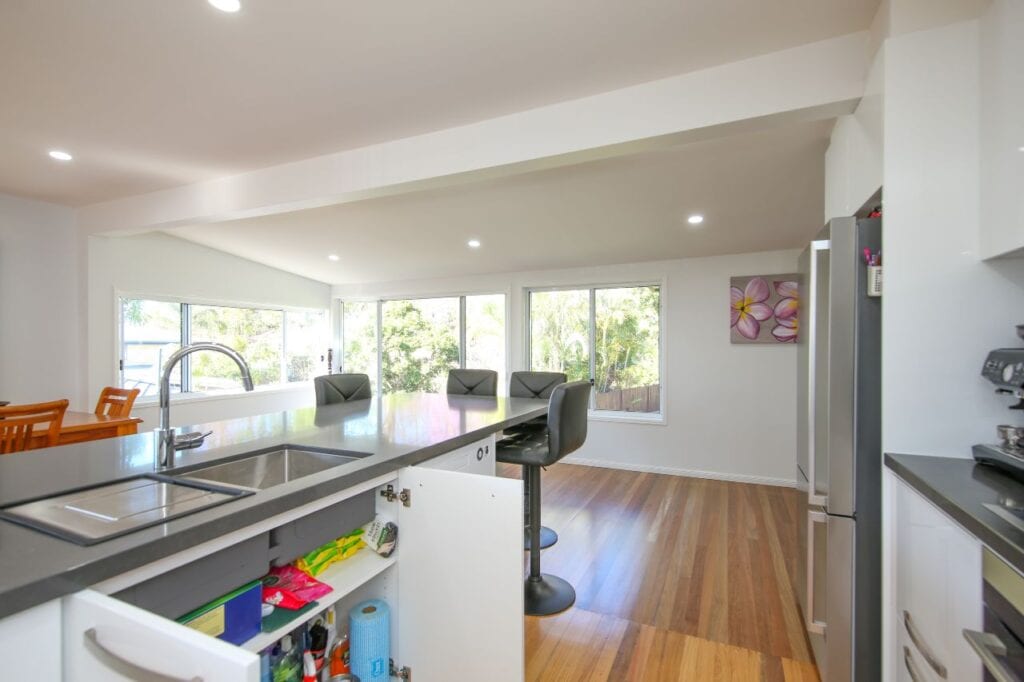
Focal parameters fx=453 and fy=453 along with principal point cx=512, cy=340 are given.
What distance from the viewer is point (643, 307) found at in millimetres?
4695

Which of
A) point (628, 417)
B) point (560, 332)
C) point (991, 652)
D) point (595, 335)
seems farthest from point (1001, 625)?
point (560, 332)

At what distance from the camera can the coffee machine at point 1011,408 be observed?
1.18m

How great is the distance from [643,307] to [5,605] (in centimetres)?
462

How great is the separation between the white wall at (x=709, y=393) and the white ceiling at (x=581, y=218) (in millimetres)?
220

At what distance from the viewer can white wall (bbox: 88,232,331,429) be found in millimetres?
4090

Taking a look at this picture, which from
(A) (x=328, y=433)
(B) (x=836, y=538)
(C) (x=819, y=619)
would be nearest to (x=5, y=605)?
(A) (x=328, y=433)

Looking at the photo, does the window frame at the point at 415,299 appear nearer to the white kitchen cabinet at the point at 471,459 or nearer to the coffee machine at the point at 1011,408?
the white kitchen cabinet at the point at 471,459

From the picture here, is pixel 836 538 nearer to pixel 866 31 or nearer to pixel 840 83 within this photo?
pixel 840 83

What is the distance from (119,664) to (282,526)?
0.49 metres

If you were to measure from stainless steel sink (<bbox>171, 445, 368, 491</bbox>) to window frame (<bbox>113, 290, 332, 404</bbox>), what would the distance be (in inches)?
106

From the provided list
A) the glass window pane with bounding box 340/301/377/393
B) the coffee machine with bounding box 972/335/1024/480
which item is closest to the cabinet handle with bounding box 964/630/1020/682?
the coffee machine with bounding box 972/335/1024/480

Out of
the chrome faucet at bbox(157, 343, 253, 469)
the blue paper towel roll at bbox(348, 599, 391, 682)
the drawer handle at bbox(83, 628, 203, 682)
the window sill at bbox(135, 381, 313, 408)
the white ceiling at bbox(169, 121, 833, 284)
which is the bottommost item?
the blue paper towel roll at bbox(348, 599, 391, 682)

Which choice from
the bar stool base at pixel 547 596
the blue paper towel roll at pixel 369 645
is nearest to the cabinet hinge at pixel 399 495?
the blue paper towel roll at pixel 369 645

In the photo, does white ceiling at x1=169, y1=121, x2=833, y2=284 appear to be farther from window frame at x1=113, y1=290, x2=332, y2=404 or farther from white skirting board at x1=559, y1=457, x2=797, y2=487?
white skirting board at x1=559, y1=457, x2=797, y2=487
